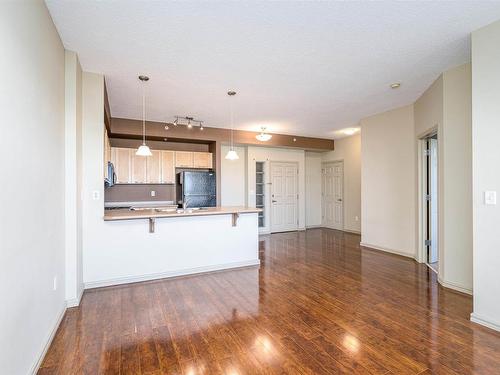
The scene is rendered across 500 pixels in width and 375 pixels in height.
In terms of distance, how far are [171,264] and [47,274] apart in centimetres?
177

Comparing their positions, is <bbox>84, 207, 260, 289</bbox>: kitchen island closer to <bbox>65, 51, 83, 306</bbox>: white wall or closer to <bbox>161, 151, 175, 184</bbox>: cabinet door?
<bbox>65, 51, 83, 306</bbox>: white wall

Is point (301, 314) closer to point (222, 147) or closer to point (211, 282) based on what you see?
point (211, 282)

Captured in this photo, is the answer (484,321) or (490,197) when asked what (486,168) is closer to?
(490,197)

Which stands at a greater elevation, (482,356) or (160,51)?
(160,51)

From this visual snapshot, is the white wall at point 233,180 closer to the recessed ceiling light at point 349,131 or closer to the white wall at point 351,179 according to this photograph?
the recessed ceiling light at point 349,131

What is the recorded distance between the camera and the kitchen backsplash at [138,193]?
609cm

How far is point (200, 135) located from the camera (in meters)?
6.05

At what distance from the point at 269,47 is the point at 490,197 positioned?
8.31 ft

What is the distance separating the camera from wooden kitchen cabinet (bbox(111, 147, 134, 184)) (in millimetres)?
5672

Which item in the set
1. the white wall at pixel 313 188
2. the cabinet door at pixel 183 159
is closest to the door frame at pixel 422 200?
the white wall at pixel 313 188

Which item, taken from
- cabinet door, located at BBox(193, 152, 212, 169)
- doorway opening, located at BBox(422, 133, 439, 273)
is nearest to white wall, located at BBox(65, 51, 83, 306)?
cabinet door, located at BBox(193, 152, 212, 169)

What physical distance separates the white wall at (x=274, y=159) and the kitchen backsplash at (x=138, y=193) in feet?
6.67

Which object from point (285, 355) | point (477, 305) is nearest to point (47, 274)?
point (285, 355)

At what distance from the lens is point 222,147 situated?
274 inches
